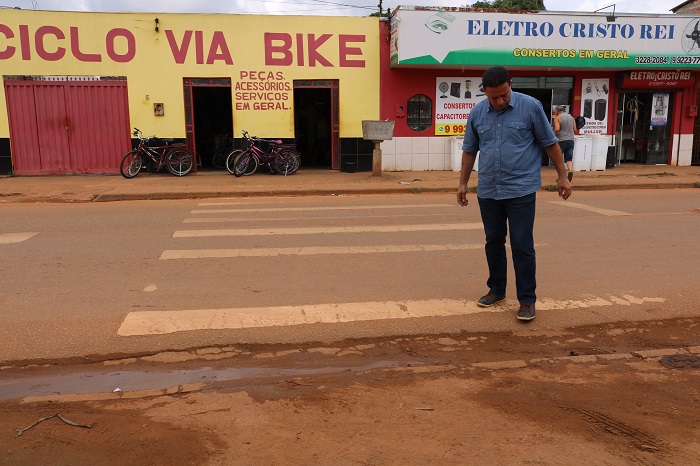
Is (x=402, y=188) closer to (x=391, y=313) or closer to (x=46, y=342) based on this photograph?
(x=391, y=313)

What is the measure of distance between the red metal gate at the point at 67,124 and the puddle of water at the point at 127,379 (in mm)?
13708

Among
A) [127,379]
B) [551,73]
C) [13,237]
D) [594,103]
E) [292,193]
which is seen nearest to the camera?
[127,379]

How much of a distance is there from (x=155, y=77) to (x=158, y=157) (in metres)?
2.17

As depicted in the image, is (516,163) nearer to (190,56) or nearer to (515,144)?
(515,144)

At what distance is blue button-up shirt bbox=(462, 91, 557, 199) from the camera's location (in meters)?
4.62

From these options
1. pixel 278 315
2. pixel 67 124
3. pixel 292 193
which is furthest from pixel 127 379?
pixel 67 124

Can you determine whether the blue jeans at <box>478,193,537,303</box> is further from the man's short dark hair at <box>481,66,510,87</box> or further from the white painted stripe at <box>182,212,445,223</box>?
the white painted stripe at <box>182,212,445,223</box>

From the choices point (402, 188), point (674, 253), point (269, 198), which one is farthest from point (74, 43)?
point (674, 253)

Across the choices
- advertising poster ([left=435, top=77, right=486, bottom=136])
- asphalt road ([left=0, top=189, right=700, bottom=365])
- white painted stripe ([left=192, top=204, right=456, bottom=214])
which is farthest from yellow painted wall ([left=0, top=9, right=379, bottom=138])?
asphalt road ([left=0, top=189, right=700, bottom=365])

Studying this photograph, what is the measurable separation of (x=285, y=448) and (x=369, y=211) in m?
7.68

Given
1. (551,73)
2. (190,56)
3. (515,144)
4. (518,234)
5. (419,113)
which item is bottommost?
(518,234)

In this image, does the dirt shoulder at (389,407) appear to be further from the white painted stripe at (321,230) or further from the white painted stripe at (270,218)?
the white painted stripe at (270,218)

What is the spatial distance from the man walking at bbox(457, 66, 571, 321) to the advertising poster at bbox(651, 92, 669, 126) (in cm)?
1644

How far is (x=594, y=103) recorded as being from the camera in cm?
1836
